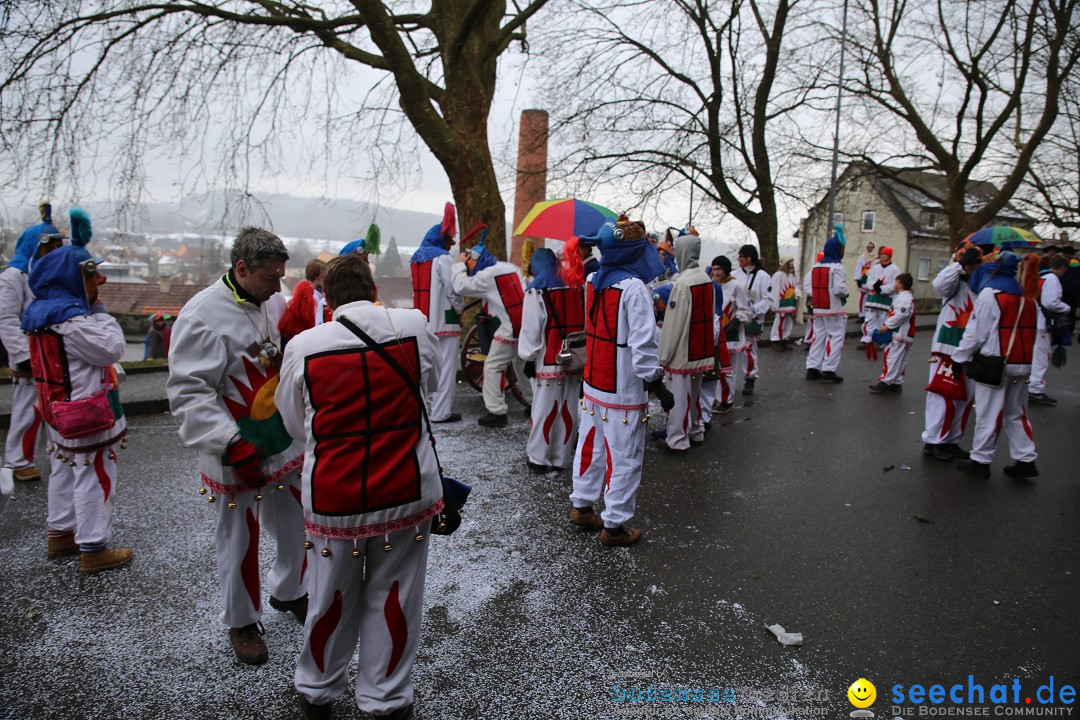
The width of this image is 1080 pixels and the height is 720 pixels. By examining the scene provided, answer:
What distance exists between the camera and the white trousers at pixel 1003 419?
5.32 metres

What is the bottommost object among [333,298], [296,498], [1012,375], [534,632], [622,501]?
[534,632]

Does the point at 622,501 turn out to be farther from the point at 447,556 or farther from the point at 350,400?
the point at 350,400

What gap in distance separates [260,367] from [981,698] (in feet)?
11.1

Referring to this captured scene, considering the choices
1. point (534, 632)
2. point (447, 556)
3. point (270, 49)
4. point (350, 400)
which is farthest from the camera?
point (270, 49)

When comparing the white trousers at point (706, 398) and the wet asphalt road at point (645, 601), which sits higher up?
the white trousers at point (706, 398)

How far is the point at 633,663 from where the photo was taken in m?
2.89

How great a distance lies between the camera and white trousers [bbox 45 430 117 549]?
3609 mm

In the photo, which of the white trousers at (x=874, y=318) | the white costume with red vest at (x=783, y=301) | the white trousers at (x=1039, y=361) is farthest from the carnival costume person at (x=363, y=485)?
the white costume with red vest at (x=783, y=301)

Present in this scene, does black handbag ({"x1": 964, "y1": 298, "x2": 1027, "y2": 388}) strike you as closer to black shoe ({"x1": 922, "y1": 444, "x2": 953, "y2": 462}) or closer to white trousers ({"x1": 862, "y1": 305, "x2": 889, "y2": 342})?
black shoe ({"x1": 922, "y1": 444, "x2": 953, "y2": 462})

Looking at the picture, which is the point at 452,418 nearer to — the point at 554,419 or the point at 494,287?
the point at 494,287

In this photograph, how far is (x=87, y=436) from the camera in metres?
3.63

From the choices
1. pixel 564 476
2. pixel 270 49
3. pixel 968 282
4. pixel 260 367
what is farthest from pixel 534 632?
pixel 270 49

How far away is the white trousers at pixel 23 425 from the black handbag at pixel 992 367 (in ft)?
24.5

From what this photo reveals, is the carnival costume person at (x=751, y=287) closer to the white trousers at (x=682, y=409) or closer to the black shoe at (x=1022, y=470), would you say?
the white trousers at (x=682, y=409)
